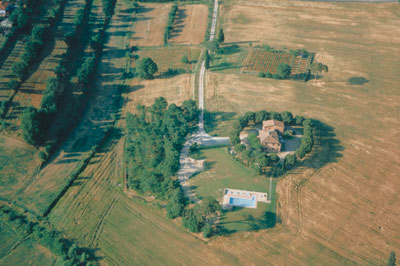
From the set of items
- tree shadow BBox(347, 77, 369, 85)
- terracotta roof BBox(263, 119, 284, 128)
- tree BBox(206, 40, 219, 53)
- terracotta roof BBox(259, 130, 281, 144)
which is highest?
tree BBox(206, 40, 219, 53)

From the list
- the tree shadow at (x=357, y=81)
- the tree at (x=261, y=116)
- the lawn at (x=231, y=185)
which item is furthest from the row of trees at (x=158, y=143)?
the tree shadow at (x=357, y=81)

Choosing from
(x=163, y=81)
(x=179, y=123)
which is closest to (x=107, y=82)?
(x=163, y=81)

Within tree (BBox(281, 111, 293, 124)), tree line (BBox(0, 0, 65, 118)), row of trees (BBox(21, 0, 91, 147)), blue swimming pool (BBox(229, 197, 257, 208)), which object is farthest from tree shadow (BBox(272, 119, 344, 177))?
tree line (BBox(0, 0, 65, 118))

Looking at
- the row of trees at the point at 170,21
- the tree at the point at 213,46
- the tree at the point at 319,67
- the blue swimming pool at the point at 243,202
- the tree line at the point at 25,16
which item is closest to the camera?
the blue swimming pool at the point at 243,202

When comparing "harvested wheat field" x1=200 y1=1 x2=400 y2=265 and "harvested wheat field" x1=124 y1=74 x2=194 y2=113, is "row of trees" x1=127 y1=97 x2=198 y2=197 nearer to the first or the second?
"harvested wheat field" x1=124 y1=74 x2=194 y2=113

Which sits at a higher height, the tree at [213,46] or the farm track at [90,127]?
the tree at [213,46]

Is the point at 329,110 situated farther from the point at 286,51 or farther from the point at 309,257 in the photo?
the point at 309,257

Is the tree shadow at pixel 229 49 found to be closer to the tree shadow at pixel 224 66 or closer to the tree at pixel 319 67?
the tree shadow at pixel 224 66
